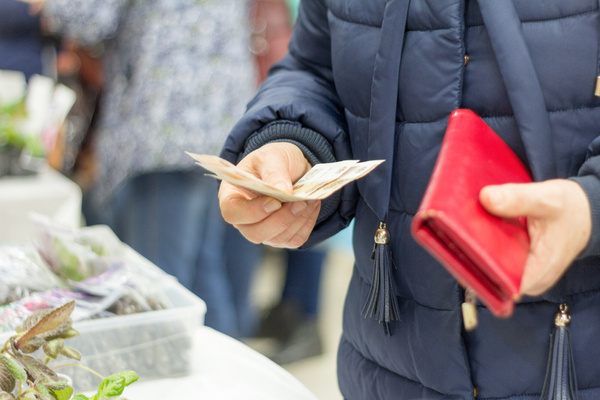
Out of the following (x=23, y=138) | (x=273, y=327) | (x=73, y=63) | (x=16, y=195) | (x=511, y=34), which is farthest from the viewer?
(x=273, y=327)

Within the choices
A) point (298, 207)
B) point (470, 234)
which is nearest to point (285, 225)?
point (298, 207)

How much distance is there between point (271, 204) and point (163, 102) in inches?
50.8

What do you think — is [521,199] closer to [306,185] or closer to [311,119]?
[306,185]

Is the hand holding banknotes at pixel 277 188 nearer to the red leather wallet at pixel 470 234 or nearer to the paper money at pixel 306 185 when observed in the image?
the paper money at pixel 306 185

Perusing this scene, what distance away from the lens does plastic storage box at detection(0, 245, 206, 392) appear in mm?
929

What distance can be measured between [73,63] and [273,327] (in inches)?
53.2

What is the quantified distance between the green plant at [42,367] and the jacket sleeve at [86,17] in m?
1.33

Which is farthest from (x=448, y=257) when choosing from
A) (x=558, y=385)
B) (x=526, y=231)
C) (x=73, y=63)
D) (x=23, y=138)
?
(x=73, y=63)

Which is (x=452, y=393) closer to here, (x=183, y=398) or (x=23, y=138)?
Result: (x=183, y=398)

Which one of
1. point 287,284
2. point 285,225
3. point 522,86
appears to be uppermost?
point 522,86

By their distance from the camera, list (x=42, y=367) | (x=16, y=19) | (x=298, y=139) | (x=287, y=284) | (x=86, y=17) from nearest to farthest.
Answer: (x=42, y=367)
(x=298, y=139)
(x=86, y=17)
(x=16, y=19)
(x=287, y=284)

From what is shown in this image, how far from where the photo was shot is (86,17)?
6.23ft

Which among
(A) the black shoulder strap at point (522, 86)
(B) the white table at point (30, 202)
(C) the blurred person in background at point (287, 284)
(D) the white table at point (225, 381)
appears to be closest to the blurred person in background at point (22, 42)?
(B) the white table at point (30, 202)

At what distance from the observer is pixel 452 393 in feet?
2.65
